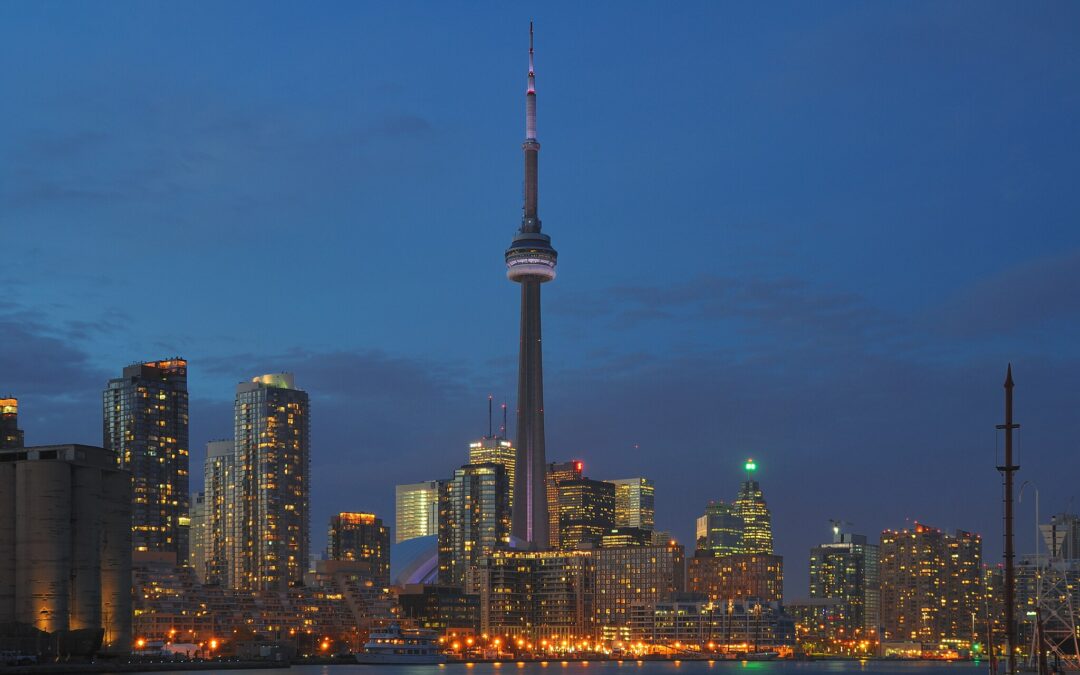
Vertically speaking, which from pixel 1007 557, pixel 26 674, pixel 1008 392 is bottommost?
pixel 26 674

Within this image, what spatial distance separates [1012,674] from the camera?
355 ft

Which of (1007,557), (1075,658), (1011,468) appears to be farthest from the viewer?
(1075,658)

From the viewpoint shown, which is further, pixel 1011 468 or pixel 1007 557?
pixel 1007 557

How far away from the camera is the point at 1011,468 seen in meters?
84.6

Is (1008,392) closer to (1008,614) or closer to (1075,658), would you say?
(1008,614)

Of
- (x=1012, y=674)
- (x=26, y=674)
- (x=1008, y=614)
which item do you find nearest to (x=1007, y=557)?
(x=1008, y=614)

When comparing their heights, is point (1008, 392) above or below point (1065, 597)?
above

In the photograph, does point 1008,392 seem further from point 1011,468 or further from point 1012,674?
point 1012,674

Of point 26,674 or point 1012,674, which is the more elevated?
point 1012,674

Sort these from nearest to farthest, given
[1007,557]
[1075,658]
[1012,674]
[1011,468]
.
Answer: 1. [1011,468]
2. [1007,557]
3. [1012,674]
4. [1075,658]

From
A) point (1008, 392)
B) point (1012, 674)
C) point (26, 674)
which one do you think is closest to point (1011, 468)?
point (1008, 392)

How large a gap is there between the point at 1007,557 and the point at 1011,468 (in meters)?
10.6

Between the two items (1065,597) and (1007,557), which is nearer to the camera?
(1007,557)

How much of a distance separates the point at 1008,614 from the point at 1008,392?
16022mm
